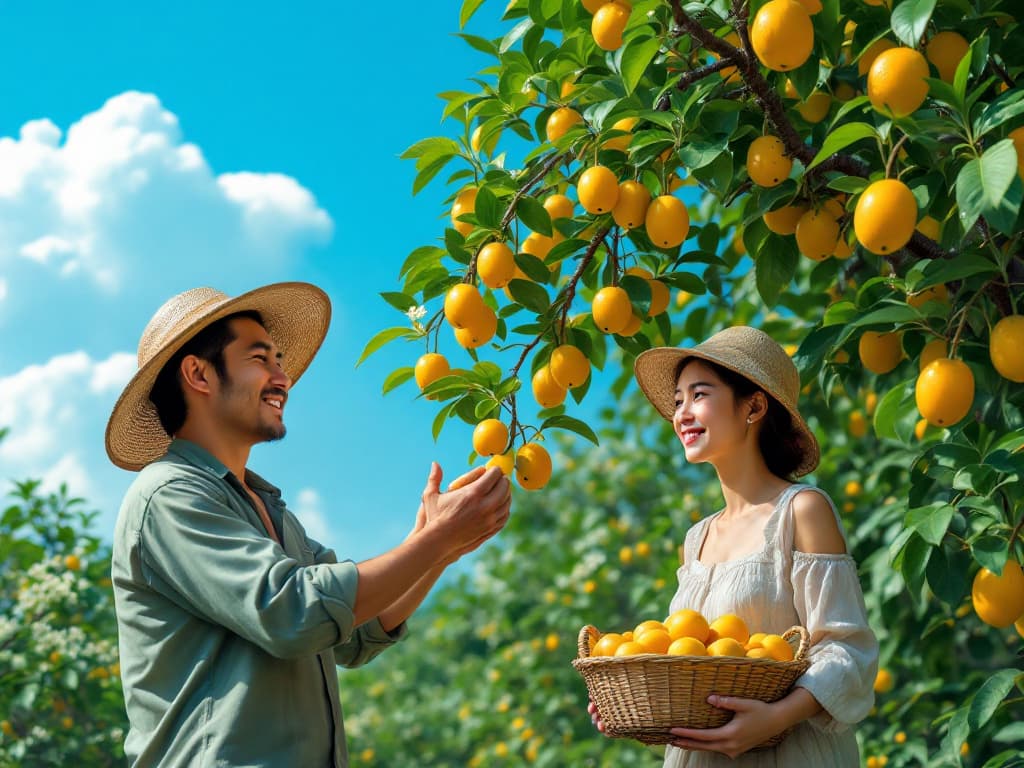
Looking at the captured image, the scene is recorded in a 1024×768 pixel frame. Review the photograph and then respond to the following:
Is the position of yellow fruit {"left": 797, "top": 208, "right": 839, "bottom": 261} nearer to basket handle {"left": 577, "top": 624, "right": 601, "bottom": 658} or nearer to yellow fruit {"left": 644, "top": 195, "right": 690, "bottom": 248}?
yellow fruit {"left": 644, "top": 195, "right": 690, "bottom": 248}

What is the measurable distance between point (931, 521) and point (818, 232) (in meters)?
0.57

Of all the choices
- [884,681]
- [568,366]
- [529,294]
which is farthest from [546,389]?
[884,681]

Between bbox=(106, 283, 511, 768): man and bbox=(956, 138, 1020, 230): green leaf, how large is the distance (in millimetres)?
823

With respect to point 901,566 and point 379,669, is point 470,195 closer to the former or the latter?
point 901,566

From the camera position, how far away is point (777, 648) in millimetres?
1782

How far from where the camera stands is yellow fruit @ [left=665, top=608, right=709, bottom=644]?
1.79 metres

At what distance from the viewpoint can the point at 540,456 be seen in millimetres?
2184

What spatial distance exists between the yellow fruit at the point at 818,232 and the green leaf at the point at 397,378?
831 mm

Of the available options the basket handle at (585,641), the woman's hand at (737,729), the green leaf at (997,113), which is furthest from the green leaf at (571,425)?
the green leaf at (997,113)

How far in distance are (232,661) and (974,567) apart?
1.73m

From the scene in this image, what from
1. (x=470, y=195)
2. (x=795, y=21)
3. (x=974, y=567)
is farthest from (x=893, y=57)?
(x=974, y=567)

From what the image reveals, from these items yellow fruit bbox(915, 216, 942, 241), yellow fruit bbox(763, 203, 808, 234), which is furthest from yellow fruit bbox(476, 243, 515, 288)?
yellow fruit bbox(915, 216, 942, 241)

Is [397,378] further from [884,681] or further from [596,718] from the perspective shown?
[884,681]

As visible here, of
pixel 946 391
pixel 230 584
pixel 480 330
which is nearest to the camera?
pixel 230 584
